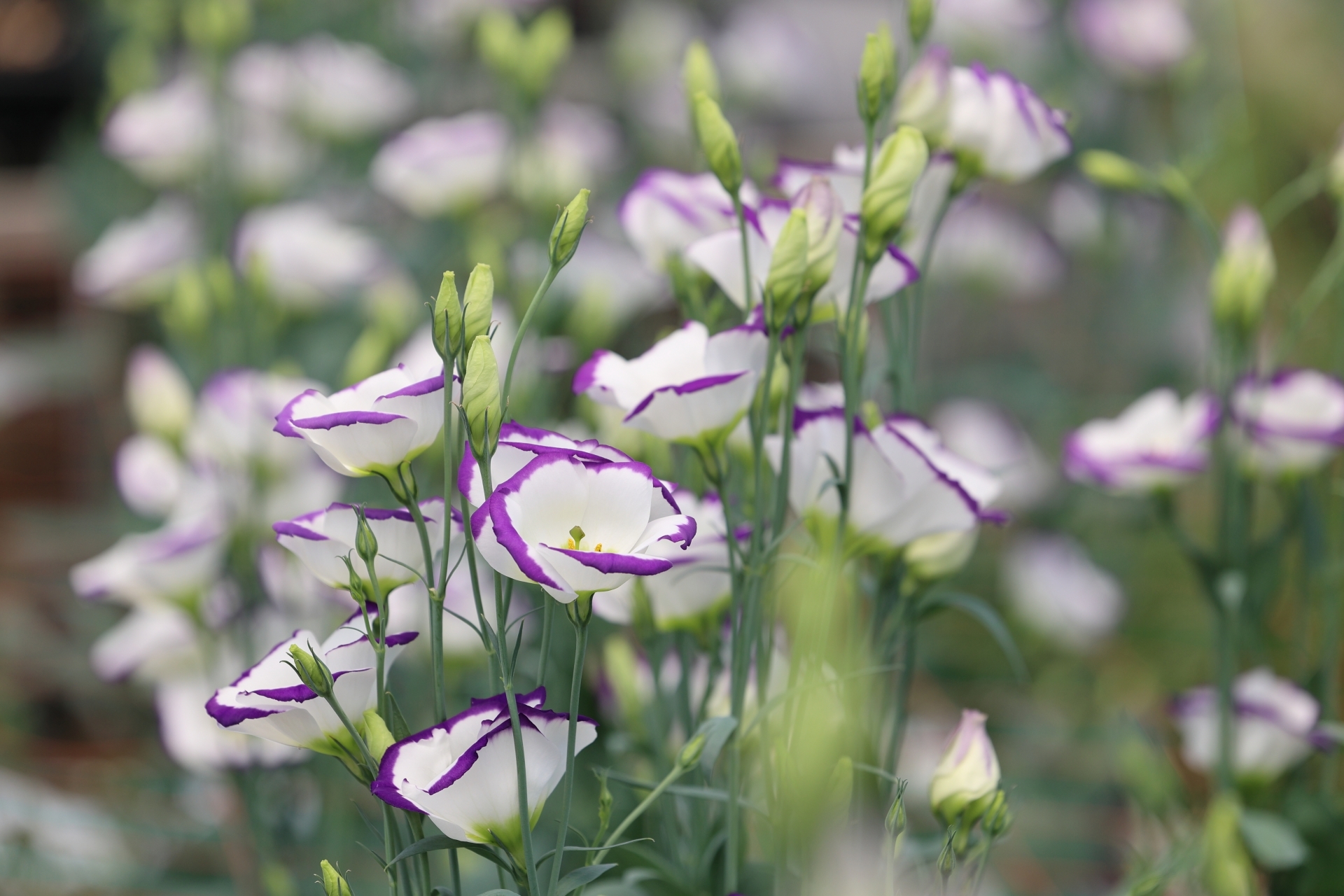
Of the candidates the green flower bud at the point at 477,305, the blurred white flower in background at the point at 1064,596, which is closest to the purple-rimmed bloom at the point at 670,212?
the green flower bud at the point at 477,305

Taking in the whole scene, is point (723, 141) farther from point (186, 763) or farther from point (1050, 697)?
point (1050, 697)

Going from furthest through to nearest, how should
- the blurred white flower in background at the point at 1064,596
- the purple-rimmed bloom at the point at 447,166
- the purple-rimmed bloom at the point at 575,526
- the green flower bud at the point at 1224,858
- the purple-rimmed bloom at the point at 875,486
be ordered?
1. the blurred white flower in background at the point at 1064,596
2. the purple-rimmed bloom at the point at 447,166
3. the green flower bud at the point at 1224,858
4. the purple-rimmed bloom at the point at 875,486
5. the purple-rimmed bloom at the point at 575,526

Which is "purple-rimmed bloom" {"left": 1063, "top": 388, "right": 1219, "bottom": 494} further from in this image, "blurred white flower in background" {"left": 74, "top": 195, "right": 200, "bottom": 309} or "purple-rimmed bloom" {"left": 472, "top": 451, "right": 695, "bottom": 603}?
"blurred white flower in background" {"left": 74, "top": 195, "right": 200, "bottom": 309}

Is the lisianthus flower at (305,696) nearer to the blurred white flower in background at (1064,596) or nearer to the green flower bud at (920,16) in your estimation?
the green flower bud at (920,16)

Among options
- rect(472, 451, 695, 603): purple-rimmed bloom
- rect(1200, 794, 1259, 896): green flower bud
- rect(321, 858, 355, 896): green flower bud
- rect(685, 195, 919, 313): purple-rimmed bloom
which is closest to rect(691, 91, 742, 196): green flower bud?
rect(685, 195, 919, 313): purple-rimmed bloom

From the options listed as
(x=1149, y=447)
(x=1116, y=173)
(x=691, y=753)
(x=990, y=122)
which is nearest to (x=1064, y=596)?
(x=1149, y=447)

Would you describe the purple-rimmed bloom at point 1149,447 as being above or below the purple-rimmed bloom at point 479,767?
below

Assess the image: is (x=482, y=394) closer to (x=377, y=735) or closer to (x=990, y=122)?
(x=377, y=735)
